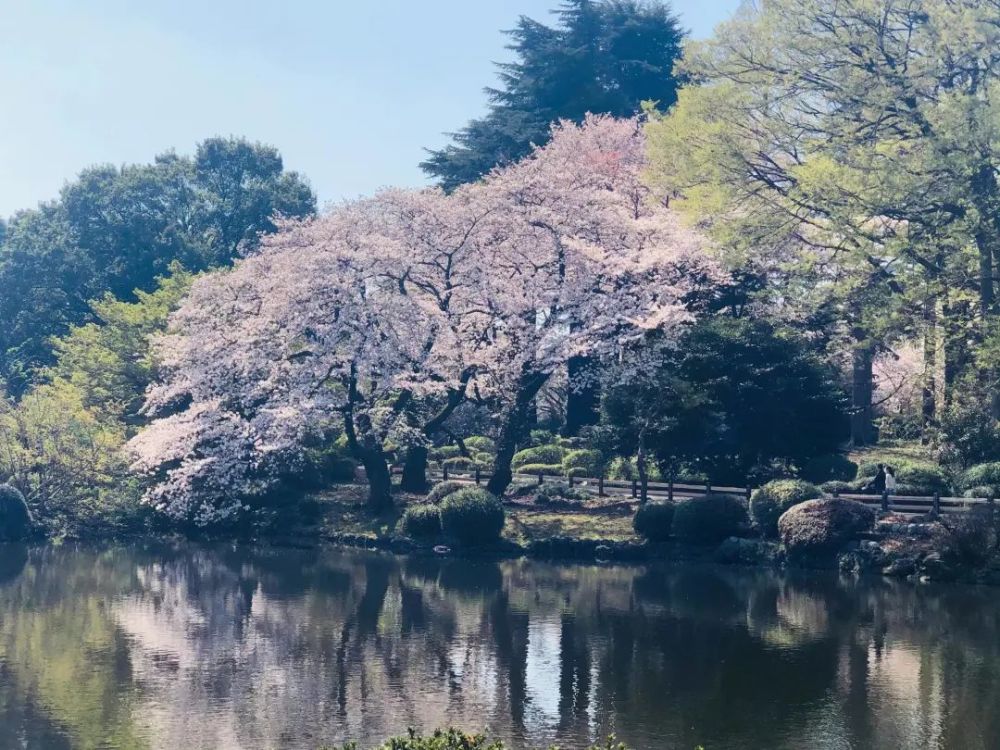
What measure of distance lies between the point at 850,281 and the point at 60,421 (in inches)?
1023

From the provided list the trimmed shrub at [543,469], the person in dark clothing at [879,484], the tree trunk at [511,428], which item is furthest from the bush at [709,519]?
the trimmed shrub at [543,469]

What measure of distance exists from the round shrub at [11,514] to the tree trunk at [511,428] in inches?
606

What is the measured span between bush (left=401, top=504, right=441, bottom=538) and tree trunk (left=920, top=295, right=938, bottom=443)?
1527 centimetres

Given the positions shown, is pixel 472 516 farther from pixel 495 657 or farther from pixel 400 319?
pixel 495 657

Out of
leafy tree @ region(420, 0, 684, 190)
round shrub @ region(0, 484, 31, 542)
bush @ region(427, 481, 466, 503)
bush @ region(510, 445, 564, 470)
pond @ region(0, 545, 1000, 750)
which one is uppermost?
leafy tree @ region(420, 0, 684, 190)

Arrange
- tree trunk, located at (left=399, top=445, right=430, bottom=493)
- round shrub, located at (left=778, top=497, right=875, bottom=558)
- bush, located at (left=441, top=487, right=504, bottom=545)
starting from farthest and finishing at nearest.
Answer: tree trunk, located at (left=399, top=445, right=430, bottom=493), bush, located at (left=441, top=487, right=504, bottom=545), round shrub, located at (left=778, top=497, right=875, bottom=558)

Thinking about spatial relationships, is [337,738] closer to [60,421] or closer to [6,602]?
[6,602]

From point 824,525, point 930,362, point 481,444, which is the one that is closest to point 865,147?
point 930,362

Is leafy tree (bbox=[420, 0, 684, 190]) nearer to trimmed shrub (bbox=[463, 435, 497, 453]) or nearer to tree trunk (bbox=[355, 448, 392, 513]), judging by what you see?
trimmed shrub (bbox=[463, 435, 497, 453])

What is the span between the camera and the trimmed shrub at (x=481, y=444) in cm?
4831

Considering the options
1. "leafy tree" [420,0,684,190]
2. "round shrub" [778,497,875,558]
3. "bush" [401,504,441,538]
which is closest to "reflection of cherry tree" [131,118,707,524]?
"bush" [401,504,441,538]

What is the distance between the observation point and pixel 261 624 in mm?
23312

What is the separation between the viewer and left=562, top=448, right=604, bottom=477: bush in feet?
139

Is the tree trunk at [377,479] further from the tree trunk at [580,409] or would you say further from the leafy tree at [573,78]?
the leafy tree at [573,78]
